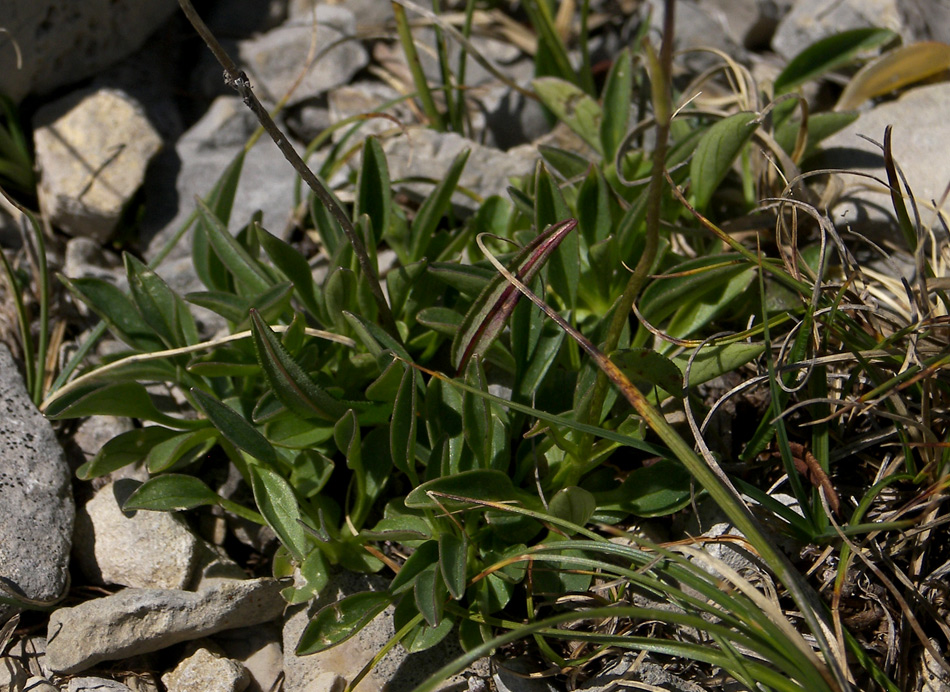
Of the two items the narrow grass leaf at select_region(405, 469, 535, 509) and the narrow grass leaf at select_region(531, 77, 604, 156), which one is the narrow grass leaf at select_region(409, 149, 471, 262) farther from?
the narrow grass leaf at select_region(405, 469, 535, 509)

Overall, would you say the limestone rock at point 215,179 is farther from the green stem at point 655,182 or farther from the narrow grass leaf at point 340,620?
the green stem at point 655,182

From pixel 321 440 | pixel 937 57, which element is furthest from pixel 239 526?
pixel 937 57

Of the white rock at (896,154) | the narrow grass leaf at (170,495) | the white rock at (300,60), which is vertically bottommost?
the white rock at (896,154)

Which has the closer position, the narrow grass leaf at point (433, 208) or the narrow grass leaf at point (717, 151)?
the narrow grass leaf at point (717, 151)

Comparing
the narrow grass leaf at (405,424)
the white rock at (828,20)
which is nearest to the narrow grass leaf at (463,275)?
the narrow grass leaf at (405,424)

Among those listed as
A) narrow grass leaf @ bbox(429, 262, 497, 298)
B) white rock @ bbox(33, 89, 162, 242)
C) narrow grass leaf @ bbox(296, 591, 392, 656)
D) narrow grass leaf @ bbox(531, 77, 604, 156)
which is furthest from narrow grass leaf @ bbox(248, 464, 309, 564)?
narrow grass leaf @ bbox(531, 77, 604, 156)

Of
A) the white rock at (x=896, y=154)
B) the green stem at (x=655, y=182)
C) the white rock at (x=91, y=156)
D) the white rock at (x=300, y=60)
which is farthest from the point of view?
the white rock at (x=300, y=60)
